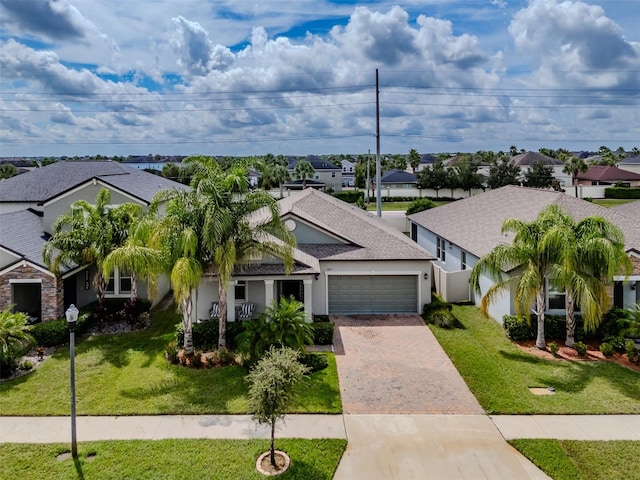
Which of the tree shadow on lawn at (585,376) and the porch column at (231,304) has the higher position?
the porch column at (231,304)

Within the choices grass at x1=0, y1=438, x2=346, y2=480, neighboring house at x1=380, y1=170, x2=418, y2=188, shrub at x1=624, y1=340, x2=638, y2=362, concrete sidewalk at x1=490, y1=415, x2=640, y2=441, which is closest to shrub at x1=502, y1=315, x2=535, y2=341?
shrub at x1=624, y1=340, x2=638, y2=362

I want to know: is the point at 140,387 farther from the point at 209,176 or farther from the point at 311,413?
the point at 209,176

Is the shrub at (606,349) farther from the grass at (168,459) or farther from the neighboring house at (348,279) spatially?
the grass at (168,459)

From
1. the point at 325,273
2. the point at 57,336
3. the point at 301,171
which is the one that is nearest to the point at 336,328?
the point at 325,273

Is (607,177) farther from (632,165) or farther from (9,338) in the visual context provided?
(9,338)

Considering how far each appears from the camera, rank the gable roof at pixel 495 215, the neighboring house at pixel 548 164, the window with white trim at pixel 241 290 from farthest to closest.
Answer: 1. the neighboring house at pixel 548 164
2. the gable roof at pixel 495 215
3. the window with white trim at pixel 241 290

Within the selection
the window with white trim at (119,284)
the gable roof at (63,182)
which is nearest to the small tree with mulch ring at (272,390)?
the window with white trim at (119,284)

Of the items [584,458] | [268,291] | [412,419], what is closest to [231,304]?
[268,291]
